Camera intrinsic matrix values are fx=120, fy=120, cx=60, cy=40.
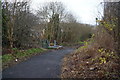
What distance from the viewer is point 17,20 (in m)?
11.2

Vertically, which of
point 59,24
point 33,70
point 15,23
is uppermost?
point 59,24

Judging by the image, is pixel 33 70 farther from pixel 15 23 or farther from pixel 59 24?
pixel 59 24

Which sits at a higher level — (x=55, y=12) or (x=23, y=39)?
(x=55, y=12)

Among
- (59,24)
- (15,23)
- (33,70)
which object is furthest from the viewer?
(59,24)

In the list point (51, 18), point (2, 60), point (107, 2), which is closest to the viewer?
point (107, 2)

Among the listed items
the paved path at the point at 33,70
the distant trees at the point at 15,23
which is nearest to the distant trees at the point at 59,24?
the distant trees at the point at 15,23

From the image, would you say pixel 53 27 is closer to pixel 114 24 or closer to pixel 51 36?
pixel 51 36

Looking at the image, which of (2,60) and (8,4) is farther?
(8,4)

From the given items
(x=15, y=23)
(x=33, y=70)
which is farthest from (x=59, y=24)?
(x=33, y=70)

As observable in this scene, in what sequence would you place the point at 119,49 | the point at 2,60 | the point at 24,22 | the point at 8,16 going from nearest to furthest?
1. the point at 119,49
2. the point at 2,60
3. the point at 8,16
4. the point at 24,22

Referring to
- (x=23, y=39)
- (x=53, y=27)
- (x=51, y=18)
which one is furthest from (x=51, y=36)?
(x=23, y=39)

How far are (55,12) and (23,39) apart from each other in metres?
11.9

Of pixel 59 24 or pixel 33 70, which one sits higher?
pixel 59 24

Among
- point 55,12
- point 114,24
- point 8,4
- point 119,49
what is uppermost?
point 55,12
